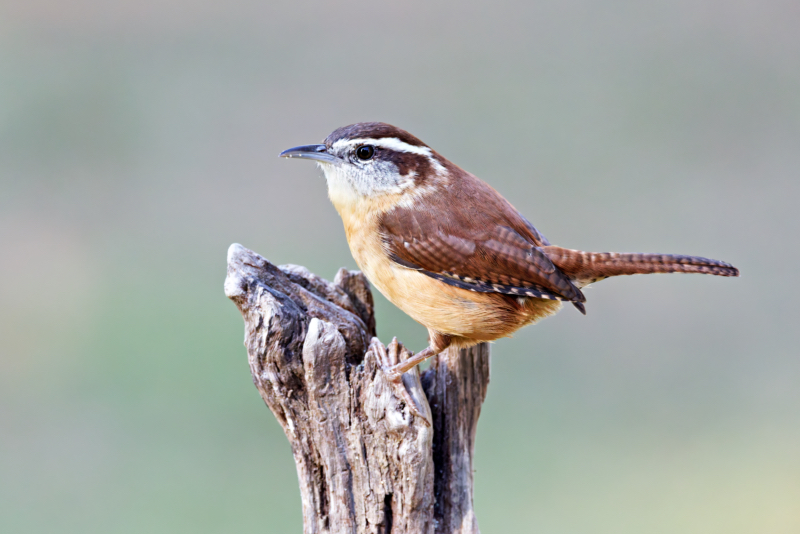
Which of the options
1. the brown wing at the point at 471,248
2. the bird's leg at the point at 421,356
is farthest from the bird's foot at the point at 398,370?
the brown wing at the point at 471,248

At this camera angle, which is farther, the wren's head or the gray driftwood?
the wren's head

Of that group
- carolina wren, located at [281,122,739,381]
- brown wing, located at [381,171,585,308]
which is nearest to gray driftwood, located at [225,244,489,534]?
carolina wren, located at [281,122,739,381]

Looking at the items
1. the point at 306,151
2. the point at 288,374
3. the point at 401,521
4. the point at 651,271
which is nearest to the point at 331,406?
the point at 288,374

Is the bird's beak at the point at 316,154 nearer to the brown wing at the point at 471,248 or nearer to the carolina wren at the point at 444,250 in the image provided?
the carolina wren at the point at 444,250

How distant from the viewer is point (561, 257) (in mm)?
2297

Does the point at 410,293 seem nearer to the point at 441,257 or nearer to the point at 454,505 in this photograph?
the point at 441,257

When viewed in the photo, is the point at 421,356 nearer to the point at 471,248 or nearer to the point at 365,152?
the point at 471,248

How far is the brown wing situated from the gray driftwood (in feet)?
1.13

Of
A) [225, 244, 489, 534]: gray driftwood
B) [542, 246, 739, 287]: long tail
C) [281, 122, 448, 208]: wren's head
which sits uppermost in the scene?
[281, 122, 448, 208]: wren's head

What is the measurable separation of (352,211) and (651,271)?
1.09m

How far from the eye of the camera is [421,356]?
2.27 metres

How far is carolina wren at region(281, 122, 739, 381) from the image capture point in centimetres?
223

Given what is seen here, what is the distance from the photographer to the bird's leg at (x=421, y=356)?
221cm

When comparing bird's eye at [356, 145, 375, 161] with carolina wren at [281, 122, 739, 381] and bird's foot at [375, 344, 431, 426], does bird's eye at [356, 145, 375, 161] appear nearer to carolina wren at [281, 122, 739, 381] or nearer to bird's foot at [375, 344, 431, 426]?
carolina wren at [281, 122, 739, 381]
